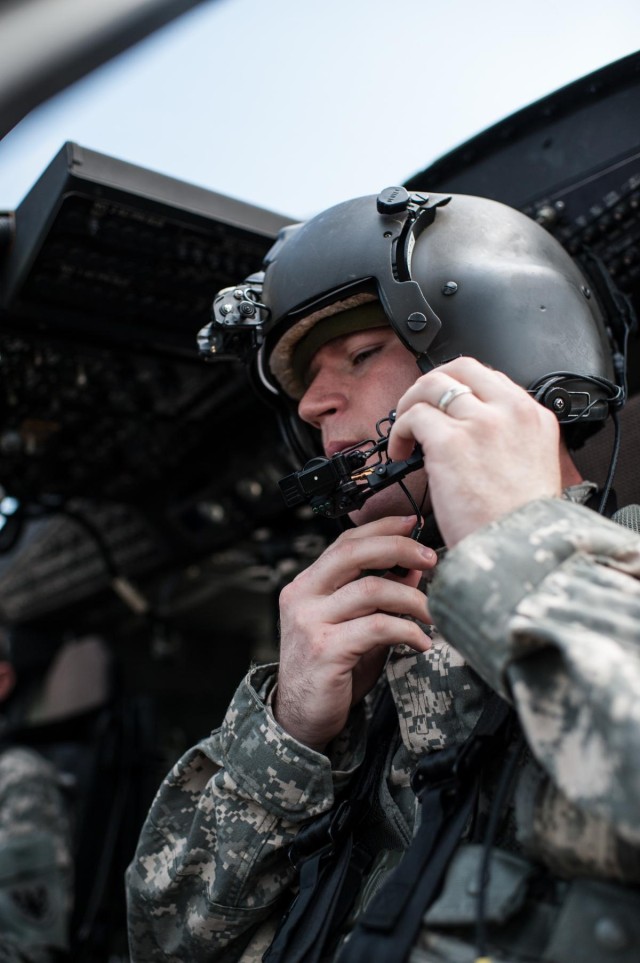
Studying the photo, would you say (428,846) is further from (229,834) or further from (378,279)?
(378,279)

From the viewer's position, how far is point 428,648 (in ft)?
4.16

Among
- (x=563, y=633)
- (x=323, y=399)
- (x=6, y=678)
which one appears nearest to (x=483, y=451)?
(x=563, y=633)

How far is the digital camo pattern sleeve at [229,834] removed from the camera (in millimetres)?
1316

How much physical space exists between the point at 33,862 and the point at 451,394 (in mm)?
2813

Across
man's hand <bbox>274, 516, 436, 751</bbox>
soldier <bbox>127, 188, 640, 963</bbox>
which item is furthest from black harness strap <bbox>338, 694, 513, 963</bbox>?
man's hand <bbox>274, 516, 436, 751</bbox>

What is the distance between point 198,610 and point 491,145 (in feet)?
8.42

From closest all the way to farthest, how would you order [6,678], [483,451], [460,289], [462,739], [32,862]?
[483,451] < [462,739] < [460,289] < [32,862] < [6,678]

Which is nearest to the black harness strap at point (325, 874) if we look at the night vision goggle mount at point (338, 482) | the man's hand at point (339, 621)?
the man's hand at point (339, 621)

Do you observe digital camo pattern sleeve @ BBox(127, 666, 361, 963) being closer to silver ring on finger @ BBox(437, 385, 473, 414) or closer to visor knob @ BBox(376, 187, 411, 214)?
silver ring on finger @ BBox(437, 385, 473, 414)

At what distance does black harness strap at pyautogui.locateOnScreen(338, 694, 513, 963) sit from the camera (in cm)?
96

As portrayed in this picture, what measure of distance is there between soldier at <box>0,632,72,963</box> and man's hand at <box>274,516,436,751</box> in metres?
2.07

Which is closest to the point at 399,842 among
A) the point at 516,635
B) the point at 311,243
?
the point at 516,635

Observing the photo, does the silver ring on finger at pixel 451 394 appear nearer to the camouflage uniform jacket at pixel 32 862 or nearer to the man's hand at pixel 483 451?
the man's hand at pixel 483 451

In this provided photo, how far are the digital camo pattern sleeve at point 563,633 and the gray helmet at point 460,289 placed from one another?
441 mm
